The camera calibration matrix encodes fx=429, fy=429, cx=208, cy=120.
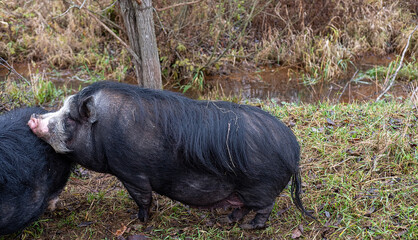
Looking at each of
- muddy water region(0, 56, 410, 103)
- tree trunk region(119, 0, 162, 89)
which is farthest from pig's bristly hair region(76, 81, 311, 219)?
muddy water region(0, 56, 410, 103)

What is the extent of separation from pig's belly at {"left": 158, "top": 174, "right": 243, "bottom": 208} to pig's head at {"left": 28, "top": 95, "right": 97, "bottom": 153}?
2.60 ft

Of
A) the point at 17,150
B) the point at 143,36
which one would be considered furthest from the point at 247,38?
the point at 17,150

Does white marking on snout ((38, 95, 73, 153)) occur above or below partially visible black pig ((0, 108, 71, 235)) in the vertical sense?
above

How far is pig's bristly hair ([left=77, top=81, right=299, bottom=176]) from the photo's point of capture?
3.23 metres

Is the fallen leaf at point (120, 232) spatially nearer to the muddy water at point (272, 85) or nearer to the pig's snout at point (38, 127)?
the pig's snout at point (38, 127)

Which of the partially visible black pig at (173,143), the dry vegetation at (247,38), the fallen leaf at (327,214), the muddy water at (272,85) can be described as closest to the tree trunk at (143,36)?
the partially visible black pig at (173,143)

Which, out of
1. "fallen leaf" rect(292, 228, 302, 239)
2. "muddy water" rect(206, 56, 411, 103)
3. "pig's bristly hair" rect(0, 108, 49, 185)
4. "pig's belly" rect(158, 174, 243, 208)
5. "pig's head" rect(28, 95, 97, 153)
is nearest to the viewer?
"pig's bristly hair" rect(0, 108, 49, 185)

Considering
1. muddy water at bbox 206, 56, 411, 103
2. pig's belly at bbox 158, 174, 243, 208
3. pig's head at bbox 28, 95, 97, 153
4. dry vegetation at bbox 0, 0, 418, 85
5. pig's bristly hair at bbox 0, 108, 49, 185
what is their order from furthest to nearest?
1. dry vegetation at bbox 0, 0, 418, 85
2. muddy water at bbox 206, 56, 411, 103
3. pig's belly at bbox 158, 174, 243, 208
4. pig's head at bbox 28, 95, 97, 153
5. pig's bristly hair at bbox 0, 108, 49, 185

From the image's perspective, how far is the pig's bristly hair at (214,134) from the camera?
10.6ft

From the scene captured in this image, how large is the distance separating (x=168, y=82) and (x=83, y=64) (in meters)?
2.24

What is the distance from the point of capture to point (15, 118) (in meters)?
3.53

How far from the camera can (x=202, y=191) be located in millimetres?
3436

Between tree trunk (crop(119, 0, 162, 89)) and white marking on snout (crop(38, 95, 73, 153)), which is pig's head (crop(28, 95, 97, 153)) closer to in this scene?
white marking on snout (crop(38, 95, 73, 153))

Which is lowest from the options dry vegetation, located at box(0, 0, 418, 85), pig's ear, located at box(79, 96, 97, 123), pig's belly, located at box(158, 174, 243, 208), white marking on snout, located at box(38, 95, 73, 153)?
dry vegetation, located at box(0, 0, 418, 85)
